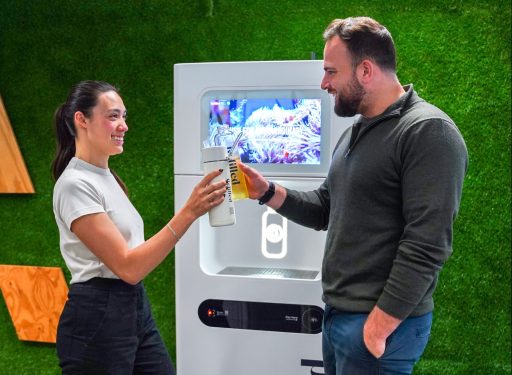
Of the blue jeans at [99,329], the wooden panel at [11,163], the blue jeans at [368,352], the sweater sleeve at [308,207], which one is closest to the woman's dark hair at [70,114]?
the blue jeans at [99,329]

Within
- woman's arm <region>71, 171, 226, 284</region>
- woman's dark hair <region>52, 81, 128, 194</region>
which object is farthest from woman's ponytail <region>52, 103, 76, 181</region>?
woman's arm <region>71, 171, 226, 284</region>

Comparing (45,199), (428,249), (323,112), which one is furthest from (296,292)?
(45,199)

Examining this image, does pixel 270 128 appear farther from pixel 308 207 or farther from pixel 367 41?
pixel 367 41

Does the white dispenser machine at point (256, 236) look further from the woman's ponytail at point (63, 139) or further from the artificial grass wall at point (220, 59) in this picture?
the artificial grass wall at point (220, 59)

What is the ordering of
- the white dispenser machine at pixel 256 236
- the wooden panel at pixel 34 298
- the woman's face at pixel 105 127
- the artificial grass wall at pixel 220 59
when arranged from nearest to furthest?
the woman's face at pixel 105 127 < the white dispenser machine at pixel 256 236 < the artificial grass wall at pixel 220 59 < the wooden panel at pixel 34 298

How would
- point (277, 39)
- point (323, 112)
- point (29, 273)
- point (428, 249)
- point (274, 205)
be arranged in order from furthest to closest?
point (29, 273) < point (277, 39) < point (323, 112) < point (274, 205) < point (428, 249)

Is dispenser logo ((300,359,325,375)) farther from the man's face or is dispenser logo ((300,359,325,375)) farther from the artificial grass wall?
the man's face

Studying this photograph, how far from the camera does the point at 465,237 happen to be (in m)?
2.78

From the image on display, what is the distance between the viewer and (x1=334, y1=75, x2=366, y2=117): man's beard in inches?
64.1

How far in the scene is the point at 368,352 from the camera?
1.51 m

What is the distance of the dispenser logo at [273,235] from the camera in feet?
7.59

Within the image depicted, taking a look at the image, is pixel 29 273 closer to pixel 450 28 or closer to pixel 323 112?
pixel 323 112

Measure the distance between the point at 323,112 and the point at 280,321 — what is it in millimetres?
786

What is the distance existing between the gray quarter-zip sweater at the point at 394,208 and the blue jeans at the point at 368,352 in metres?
0.03
